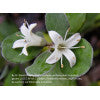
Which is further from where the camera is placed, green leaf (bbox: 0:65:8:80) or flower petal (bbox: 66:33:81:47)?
green leaf (bbox: 0:65:8:80)

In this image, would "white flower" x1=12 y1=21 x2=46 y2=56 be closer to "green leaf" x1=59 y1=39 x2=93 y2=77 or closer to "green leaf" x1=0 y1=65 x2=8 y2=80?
"green leaf" x1=59 y1=39 x2=93 y2=77

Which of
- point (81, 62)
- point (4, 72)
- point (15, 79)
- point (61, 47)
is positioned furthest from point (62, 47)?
point (4, 72)

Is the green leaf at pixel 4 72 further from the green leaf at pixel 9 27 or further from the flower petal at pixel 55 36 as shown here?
the flower petal at pixel 55 36

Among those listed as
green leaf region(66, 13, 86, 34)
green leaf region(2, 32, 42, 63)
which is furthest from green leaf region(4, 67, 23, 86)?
green leaf region(66, 13, 86, 34)

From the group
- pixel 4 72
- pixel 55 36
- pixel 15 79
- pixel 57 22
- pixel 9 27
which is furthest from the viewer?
pixel 9 27

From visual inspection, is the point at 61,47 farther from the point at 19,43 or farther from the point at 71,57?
the point at 19,43
